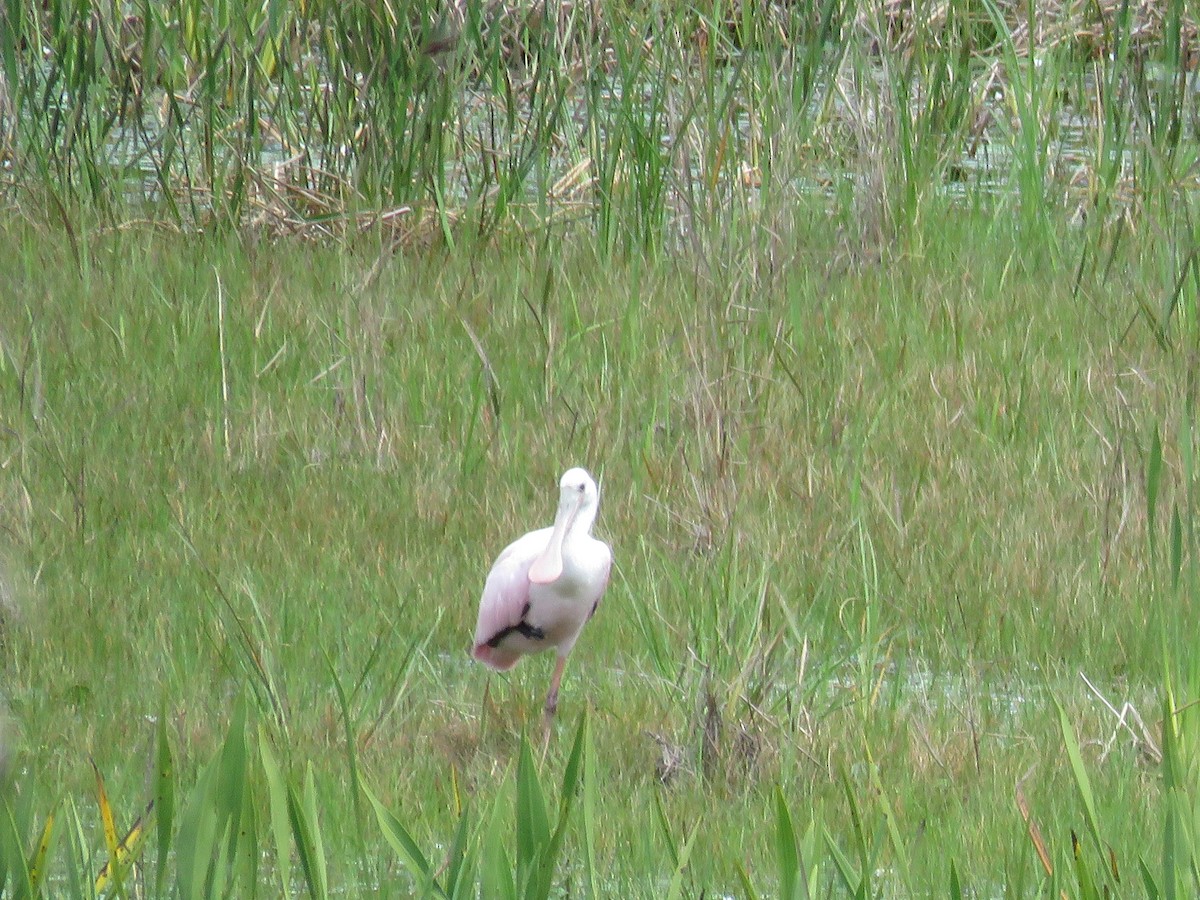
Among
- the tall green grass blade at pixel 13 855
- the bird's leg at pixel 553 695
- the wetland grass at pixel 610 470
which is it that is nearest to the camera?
the tall green grass blade at pixel 13 855

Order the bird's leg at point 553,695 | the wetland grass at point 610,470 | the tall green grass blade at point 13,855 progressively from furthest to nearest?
1. the bird's leg at point 553,695
2. the wetland grass at point 610,470
3. the tall green grass blade at point 13,855

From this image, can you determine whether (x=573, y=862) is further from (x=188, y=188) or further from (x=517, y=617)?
(x=188, y=188)

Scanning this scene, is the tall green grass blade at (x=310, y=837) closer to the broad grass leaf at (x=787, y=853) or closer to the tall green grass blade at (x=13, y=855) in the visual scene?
the tall green grass blade at (x=13, y=855)

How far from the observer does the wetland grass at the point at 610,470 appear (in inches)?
98.3

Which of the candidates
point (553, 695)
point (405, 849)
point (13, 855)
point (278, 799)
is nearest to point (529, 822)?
point (405, 849)

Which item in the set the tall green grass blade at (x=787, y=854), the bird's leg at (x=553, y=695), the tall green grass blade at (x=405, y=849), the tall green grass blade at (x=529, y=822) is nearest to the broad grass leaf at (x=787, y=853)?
the tall green grass blade at (x=787, y=854)

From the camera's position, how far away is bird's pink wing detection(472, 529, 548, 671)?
10.1 feet

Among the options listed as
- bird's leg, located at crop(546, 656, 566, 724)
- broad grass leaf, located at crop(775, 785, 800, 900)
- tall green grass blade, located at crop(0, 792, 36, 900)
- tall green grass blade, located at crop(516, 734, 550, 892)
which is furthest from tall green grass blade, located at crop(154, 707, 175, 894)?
bird's leg, located at crop(546, 656, 566, 724)

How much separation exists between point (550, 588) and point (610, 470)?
997mm

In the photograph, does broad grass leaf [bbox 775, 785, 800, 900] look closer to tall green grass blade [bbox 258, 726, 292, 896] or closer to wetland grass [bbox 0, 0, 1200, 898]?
wetland grass [bbox 0, 0, 1200, 898]

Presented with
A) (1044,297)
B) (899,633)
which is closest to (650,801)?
(899,633)

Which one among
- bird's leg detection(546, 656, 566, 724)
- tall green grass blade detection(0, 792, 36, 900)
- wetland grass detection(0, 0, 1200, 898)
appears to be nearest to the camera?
tall green grass blade detection(0, 792, 36, 900)

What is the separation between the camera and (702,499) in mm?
3424

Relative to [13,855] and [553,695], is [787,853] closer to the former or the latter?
[13,855]
